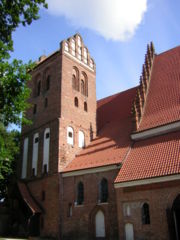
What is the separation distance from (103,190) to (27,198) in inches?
220

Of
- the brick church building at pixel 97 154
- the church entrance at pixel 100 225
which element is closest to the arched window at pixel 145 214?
the brick church building at pixel 97 154

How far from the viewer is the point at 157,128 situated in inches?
604

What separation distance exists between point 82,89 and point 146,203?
11.9 meters

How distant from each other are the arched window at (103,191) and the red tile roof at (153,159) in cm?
198

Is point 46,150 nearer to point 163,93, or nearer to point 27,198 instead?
point 27,198

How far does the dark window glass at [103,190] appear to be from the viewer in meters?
15.4

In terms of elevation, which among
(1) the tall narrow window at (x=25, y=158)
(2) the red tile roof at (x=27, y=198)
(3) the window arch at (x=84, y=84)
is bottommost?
(2) the red tile roof at (x=27, y=198)

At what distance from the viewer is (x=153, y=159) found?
1336 centimetres

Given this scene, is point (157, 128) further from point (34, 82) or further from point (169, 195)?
point (34, 82)

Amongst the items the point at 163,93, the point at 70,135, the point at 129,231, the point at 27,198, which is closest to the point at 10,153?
the point at 27,198

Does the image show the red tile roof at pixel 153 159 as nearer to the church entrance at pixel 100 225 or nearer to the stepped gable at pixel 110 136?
the stepped gable at pixel 110 136

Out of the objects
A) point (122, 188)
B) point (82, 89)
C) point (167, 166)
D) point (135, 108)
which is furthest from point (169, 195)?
point (82, 89)

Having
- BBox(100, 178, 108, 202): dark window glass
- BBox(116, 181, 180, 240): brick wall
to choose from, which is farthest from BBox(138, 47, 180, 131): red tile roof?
BBox(116, 181, 180, 240): brick wall

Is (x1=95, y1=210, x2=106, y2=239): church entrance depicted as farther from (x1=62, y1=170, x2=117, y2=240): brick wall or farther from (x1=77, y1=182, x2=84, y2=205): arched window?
(x1=77, y1=182, x2=84, y2=205): arched window
